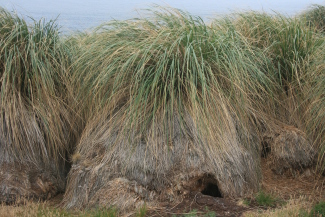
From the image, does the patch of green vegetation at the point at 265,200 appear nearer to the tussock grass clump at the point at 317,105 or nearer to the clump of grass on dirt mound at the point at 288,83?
the tussock grass clump at the point at 317,105

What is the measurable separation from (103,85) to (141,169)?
1003 mm

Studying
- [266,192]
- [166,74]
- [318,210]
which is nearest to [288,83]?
[266,192]

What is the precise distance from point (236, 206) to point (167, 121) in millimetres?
1074

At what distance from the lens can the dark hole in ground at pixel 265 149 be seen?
564cm

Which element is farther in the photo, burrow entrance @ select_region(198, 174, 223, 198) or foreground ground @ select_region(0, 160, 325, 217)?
burrow entrance @ select_region(198, 174, 223, 198)

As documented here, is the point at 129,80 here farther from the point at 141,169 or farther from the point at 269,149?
the point at 269,149

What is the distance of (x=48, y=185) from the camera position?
5.46 m

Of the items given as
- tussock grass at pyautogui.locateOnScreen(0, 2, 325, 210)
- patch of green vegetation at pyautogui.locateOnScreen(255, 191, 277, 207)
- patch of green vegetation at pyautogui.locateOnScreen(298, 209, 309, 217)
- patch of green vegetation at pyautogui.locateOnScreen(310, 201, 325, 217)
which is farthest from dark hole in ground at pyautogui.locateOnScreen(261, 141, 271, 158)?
patch of green vegetation at pyautogui.locateOnScreen(298, 209, 309, 217)

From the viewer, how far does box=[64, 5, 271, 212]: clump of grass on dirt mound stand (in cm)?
477

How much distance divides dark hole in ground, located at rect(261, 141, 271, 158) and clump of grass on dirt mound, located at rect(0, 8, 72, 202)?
226 cm

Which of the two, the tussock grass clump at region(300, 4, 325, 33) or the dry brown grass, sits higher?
the tussock grass clump at region(300, 4, 325, 33)

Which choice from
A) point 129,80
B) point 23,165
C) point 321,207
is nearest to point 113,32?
point 129,80

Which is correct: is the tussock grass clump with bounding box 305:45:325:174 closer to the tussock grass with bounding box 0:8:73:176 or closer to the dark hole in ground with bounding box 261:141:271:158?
the dark hole in ground with bounding box 261:141:271:158

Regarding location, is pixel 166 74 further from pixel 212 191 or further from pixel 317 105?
pixel 317 105
